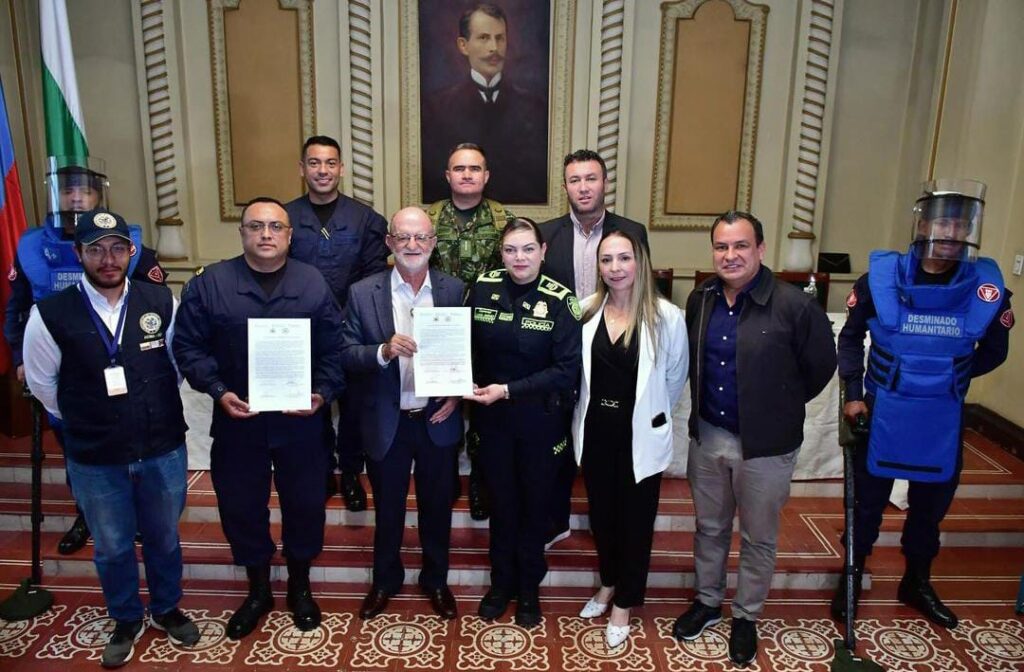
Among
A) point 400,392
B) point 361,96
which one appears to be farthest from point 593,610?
point 361,96

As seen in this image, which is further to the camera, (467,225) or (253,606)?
(467,225)

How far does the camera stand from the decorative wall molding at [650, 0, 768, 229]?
17.0 feet

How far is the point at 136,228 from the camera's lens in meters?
3.38

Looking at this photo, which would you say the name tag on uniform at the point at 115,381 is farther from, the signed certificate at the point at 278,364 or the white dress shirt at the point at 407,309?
the white dress shirt at the point at 407,309

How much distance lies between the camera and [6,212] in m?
3.78

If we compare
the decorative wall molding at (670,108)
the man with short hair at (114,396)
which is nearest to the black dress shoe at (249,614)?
the man with short hair at (114,396)

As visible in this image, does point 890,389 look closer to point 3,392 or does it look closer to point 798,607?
point 798,607

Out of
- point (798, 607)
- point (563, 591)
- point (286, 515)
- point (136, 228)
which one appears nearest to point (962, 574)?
point (798, 607)

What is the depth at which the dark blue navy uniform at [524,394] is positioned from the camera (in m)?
2.64

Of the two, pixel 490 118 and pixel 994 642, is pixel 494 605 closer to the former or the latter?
pixel 994 642

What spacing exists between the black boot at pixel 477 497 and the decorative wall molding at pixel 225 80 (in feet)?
10.5

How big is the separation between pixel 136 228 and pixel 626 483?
8.72 feet

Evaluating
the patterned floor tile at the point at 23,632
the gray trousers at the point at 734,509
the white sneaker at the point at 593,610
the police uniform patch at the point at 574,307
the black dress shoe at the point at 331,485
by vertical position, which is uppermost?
the police uniform patch at the point at 574,307

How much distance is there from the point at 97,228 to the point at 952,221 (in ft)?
10.5
